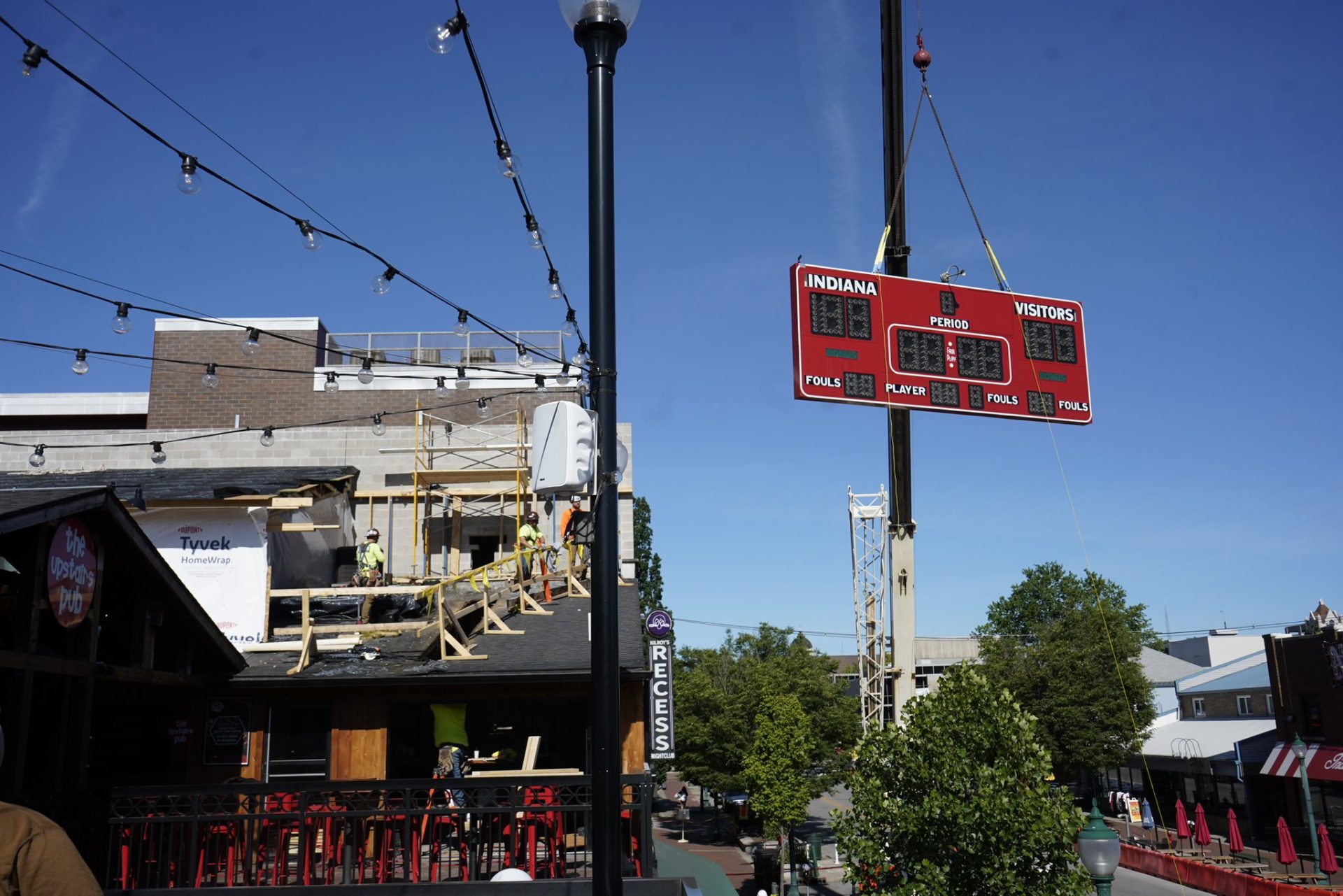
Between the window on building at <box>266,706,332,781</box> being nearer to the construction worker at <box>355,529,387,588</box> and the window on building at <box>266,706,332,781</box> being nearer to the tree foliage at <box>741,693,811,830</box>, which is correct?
the construction worker at <box>355,529,387,588</box>

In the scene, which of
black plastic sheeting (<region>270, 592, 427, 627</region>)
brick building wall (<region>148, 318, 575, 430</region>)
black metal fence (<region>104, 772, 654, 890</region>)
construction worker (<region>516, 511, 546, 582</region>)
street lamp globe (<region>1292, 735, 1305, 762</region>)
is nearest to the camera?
black metal fence (<region>104, 772, 654, 890</region>)

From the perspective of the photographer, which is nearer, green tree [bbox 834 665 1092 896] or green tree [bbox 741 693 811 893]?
green tree [bbox 834 665 1092 896]

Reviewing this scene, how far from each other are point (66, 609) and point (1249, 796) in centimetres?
4225

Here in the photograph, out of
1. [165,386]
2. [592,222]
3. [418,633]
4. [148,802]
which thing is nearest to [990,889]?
[418,633]

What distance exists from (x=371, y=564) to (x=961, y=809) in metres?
12.1

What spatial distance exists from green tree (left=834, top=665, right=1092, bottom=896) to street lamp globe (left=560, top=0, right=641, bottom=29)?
437 inches

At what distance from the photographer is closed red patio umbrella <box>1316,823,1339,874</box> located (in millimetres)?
28703

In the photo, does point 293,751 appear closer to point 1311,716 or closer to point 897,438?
point 897,438

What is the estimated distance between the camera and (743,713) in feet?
129

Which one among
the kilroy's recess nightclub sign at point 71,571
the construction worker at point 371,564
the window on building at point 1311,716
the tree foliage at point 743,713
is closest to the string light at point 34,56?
the kilroy's recess nightclub sign at point 71,571

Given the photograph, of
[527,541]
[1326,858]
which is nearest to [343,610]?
[527,541]

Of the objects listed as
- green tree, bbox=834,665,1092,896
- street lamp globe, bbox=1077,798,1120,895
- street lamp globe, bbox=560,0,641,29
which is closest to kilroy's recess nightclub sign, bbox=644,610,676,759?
green tree, bbox=834,665,1092,896

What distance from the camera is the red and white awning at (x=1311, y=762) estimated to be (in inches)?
1347

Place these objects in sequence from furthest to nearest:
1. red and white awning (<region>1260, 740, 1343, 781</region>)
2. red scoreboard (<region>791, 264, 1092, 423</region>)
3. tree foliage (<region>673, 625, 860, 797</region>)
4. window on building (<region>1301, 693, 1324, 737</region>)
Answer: tree foliage (<region>673, 625, 860, 797</region>)
window on building (<region>1301, 693, 1324, 737</region>)
red and white awning (<region>1260, 740, 1343, 781</region>)
red scoreboard (<region>791, 264, 1092, 423</region>)
